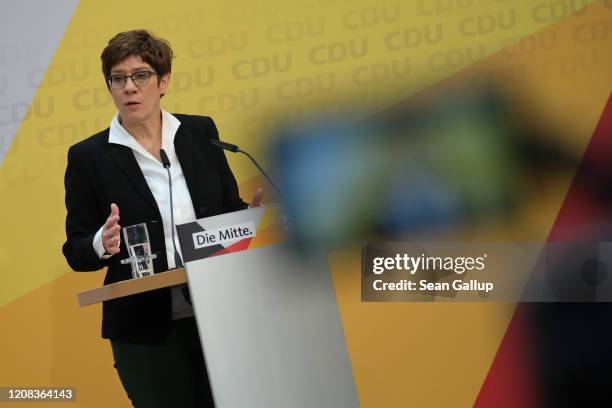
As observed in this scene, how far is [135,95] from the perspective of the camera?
7.74 ft

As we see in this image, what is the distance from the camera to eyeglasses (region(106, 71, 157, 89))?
236 centimetres

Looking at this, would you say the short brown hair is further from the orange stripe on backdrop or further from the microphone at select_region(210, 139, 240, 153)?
the orange stripe on backdrop

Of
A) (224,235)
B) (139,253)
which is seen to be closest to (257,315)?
(224,235)

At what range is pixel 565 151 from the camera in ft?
10.7

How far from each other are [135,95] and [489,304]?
1.70 meters

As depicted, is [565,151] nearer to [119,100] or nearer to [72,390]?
[119,100]

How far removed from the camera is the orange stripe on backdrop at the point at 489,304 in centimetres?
325

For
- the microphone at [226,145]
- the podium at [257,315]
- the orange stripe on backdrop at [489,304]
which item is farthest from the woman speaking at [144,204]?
the orange stripe on backdrop at [489,304]

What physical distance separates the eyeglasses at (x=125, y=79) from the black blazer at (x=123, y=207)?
0.16 metres

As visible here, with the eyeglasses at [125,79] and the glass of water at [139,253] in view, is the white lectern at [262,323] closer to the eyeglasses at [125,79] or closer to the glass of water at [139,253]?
the glass of water at [139,253]

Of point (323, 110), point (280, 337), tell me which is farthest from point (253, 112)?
point (280, 337)

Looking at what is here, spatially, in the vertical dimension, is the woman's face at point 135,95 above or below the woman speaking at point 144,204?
above

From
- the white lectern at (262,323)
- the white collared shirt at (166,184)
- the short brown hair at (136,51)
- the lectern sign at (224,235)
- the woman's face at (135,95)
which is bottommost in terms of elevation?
the white lectern at (262,323)

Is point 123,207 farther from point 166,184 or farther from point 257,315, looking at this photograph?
point 257,315
